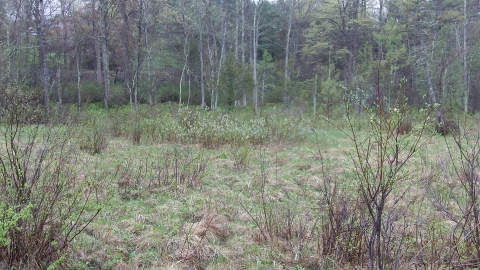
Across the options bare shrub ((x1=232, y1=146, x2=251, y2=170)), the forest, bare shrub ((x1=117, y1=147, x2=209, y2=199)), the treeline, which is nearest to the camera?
the forest

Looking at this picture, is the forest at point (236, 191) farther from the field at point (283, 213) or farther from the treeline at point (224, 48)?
the treeline at point (224, 48)

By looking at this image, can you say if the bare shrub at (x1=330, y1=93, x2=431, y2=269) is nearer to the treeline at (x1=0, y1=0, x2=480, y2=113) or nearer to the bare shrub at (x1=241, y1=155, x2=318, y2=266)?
the bare shrub at (x1=241, y1=155, x2=318, y2=266)

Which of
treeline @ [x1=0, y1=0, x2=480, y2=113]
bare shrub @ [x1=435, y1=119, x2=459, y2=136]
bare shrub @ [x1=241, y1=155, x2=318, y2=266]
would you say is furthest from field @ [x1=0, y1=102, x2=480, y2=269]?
treeline @ [x1=0, y1=0, x2=480, y2=113]

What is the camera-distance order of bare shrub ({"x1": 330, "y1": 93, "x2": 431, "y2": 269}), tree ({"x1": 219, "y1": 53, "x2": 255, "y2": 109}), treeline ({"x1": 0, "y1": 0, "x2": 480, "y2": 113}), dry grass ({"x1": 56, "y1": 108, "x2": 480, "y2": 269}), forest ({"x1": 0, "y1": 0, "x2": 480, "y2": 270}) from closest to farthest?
bare shrub ({"x1": 330, "y1": 93, "x2": 431, "y2": 269}), forest ({"x1": 0, "y1": 0, "x2": 480, "y2": 270}), dry grass ({"x1": 56, "y1": 108, "x2": 480, "y2": 269}), treeline ({"x1": 0, "y1": 0, "x2": 480, "y2": 113}), tree ({"x1": 219, "y1": 53, "x2": 255, "y2": 109})

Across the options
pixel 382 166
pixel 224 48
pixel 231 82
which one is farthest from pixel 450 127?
pixel 224 48

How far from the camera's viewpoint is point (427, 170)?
273 inches

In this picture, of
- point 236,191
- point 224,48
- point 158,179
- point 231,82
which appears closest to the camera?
point 158,179

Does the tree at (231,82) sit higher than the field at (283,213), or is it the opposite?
the tree at (231,82)

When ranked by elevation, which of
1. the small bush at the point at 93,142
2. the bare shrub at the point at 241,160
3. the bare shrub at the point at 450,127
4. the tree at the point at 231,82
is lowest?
the bare shrub at the point at 241,160

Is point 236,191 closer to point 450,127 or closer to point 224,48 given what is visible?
point 450,127

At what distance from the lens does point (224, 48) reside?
93.2 feet

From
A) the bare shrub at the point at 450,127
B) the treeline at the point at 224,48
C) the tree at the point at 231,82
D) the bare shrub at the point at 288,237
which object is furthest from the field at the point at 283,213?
the treeline at the point at 224,48

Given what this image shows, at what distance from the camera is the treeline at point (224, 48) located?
64.1ft

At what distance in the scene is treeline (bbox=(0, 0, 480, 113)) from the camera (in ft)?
64.1
